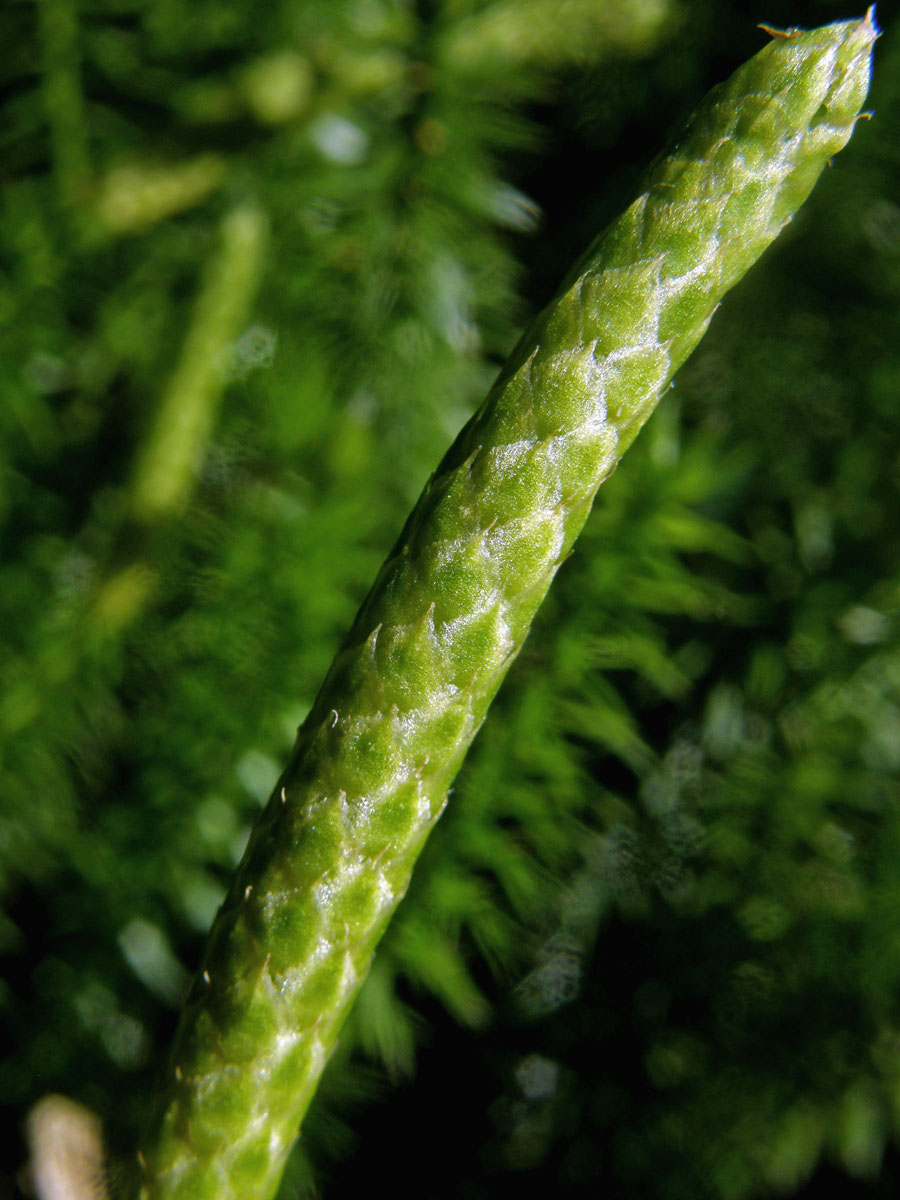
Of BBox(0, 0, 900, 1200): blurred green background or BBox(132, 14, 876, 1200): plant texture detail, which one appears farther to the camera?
BBox(0, 0, 900, 1200): blurred green background

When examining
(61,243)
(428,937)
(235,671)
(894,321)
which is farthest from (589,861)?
(61,243)

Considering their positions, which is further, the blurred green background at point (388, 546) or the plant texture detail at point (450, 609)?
the blurred green background at point (388, 546)

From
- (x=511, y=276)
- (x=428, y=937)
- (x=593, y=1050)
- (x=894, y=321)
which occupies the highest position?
(x=511, y=276)

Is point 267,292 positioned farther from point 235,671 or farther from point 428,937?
point 428,937

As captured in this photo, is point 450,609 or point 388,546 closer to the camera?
point 450,609
